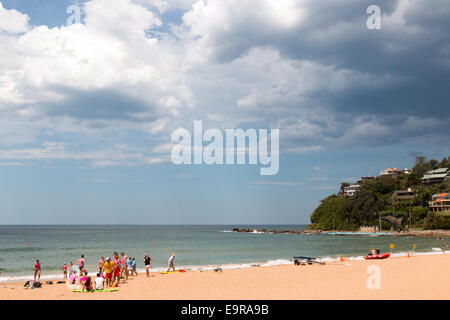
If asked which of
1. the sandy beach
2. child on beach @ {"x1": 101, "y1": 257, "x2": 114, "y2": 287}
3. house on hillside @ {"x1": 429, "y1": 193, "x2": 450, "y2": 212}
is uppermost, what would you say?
house on hillside @ {"x1": 429, "y1": 193, "x2": 450, "y2": 212}

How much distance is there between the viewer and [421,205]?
122125mm

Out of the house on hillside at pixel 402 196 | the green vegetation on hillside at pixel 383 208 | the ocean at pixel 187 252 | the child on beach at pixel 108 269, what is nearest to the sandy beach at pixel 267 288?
the child on beach at pixel 108 269

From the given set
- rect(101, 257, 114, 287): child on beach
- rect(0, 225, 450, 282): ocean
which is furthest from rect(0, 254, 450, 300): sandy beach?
rect(0, 225, 450, 282): ocean

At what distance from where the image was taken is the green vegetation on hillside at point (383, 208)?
11725cm

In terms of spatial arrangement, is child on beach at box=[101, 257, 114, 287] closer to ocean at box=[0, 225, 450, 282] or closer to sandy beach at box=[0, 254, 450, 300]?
sandy beach at box=[0, 254, 450, 300]

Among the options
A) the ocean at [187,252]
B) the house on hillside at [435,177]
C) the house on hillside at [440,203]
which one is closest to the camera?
the ocean at [187,252]

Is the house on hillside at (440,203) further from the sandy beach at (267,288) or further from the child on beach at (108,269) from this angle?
the child on beach at (108,269)

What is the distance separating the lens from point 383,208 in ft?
430

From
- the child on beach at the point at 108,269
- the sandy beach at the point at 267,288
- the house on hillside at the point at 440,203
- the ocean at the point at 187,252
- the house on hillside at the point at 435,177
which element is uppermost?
the house on hillside at the point at 435,177

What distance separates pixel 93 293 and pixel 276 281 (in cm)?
995

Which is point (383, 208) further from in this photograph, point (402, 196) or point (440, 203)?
point (440, 203)

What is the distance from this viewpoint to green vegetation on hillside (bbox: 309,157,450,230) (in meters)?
117

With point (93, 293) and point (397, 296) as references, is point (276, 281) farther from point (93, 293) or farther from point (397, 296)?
point (93, 293)

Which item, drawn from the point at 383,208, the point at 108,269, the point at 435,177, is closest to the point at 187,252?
the point at 108,269
